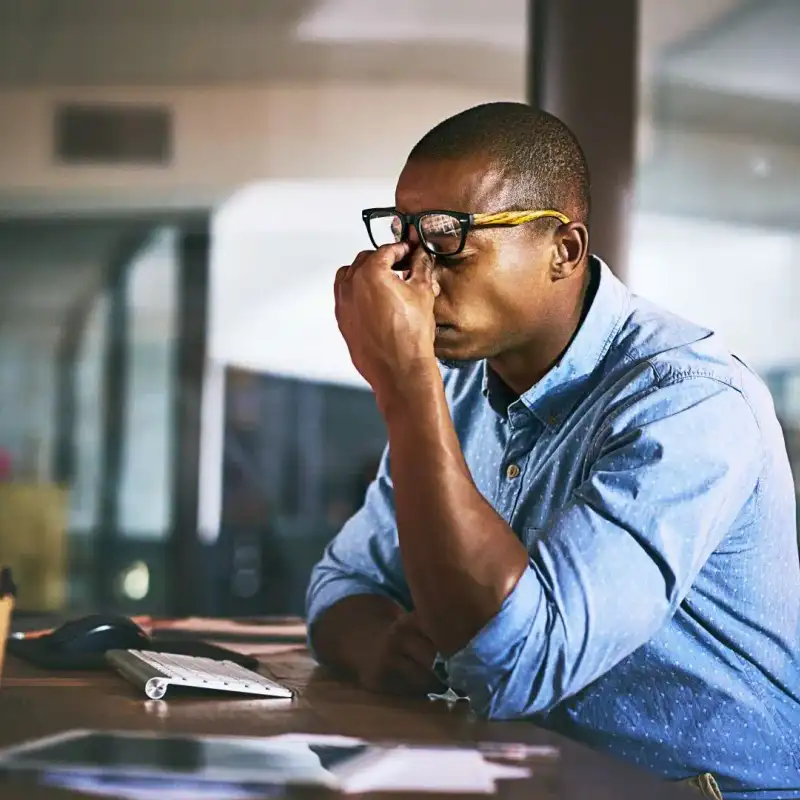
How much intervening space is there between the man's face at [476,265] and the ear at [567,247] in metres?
0.02

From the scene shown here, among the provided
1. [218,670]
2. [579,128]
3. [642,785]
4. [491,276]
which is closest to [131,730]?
[218,670]

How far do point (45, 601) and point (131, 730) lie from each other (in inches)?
172

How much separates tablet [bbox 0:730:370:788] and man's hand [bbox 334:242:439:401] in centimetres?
41

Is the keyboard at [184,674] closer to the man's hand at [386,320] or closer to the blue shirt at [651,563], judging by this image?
the blue shirt at [651,563]

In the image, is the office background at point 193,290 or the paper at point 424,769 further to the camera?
the office background at point 193,290

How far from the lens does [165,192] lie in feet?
17.0

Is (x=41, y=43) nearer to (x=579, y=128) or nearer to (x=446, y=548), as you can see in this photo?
(x=579, y=128)

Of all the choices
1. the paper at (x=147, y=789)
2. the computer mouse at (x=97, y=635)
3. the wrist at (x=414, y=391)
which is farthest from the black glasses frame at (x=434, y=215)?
the paper at (x=147, y=789)

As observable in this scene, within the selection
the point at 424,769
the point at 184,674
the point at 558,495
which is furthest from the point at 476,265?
the point at 424,769

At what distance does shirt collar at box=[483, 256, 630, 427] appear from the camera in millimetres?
1481

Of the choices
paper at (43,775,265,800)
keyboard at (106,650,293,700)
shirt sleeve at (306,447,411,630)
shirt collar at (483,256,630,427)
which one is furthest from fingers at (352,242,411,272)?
paper at (43,775,265,800)

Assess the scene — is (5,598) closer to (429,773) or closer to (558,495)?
(429,773)

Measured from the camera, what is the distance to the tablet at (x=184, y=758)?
2.94ft

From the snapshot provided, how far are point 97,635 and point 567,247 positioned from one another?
0.73 meters
